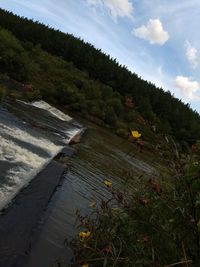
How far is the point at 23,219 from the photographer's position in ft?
26.2

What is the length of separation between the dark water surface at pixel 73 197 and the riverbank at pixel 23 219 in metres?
0.19

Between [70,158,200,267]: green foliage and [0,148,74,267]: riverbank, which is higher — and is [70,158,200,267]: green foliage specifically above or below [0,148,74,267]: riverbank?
above

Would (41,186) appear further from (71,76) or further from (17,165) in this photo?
(71,76)

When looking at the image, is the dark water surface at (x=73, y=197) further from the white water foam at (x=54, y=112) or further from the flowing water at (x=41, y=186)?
the white water foam at (x=54, y=112)

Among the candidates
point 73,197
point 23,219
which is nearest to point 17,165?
point 73,197

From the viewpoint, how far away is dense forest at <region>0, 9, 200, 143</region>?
41.5 meters

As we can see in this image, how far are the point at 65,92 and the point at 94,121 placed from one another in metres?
4.57

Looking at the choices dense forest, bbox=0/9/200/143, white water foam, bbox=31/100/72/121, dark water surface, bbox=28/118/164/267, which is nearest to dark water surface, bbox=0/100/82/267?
dark water surface, bbox=28/118/164/267

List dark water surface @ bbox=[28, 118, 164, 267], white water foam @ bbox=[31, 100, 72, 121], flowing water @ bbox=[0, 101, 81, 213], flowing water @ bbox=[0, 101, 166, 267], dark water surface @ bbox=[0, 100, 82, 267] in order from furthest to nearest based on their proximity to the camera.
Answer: white water foam @ bbox=[31, 100, 72, 121], flowing water @ bbox=[0, 101, 81, 213], dark water surface @ bbox=[28, 118, 164, 267], flowing water @ bbox=[0, 101, 166, 267], dark water surface @ bbox=[0, 100, 82, 267]

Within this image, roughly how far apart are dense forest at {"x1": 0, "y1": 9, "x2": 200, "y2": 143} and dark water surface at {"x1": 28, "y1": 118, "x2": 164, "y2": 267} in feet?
13.1

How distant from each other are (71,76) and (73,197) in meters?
42.6

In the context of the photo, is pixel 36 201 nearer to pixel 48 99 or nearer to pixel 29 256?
pixel 29 256

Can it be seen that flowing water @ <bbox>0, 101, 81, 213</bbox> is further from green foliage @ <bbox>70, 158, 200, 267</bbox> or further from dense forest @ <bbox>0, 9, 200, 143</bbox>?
green foliage @ <bbox>70, 158, 200, 267</bbox>

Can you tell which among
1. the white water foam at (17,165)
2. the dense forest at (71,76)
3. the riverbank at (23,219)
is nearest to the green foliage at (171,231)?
the riverbank at (23,219)
